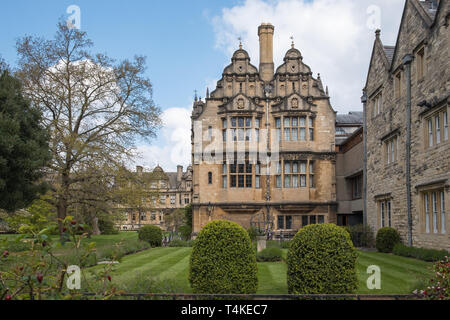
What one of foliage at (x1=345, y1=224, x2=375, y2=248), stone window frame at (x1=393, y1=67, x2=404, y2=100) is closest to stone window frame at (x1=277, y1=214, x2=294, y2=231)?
foliage at (x1=345, y1=224, x2=375, y2=248)

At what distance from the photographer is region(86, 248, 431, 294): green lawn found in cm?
975

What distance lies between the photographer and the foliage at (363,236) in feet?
79.9

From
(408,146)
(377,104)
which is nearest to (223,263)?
(408,146)

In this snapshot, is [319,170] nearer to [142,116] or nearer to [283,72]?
[283,72]

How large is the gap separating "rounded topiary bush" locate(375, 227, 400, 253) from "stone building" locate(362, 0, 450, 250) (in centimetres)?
36

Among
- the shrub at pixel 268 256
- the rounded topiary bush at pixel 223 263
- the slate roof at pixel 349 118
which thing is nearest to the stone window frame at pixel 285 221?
the slate roof at pixel 349 118

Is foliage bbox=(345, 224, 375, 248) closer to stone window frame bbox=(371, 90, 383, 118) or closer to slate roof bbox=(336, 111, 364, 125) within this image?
stone window frame bbox=(371, 90, 383, 118)

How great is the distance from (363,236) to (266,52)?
16956 millimetres

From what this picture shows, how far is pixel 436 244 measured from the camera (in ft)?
53.8

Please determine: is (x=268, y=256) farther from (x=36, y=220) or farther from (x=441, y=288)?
(x=36, y=220)

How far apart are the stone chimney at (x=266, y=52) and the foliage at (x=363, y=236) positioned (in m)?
14.3

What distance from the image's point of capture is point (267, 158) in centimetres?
3123

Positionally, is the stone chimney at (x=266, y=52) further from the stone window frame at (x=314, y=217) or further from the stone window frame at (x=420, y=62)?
the stone window frame at (x=420, y=62)
